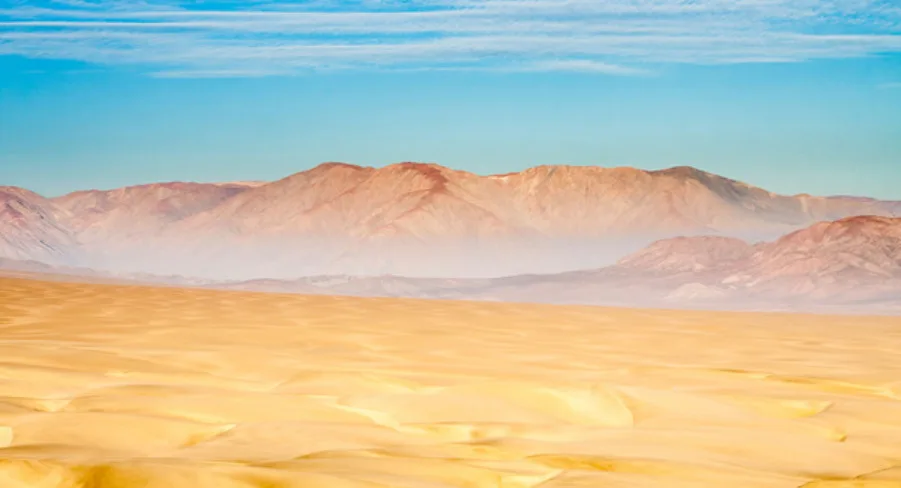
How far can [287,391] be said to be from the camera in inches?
232

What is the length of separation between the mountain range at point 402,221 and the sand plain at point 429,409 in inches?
4284

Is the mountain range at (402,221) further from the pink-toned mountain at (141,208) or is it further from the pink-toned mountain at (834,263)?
the pink-toned mountain at (834,263)

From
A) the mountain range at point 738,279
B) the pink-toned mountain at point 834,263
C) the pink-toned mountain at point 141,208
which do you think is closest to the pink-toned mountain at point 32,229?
the pink-toned mountain at point 141,208

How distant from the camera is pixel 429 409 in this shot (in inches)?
210

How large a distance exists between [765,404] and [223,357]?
10.4ft

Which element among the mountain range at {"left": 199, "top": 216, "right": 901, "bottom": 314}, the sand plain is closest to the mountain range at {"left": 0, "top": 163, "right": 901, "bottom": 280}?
the mountain range at {"left": 199, "top": 216, "right": 901, "bottom": 314}

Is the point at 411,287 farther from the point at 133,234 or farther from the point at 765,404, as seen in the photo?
the point at 765,404

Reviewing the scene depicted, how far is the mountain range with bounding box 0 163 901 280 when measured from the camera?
125438mm

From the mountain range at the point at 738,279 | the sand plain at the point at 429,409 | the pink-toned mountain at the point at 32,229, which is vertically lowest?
the pink-toned mountain at the point at 32,229

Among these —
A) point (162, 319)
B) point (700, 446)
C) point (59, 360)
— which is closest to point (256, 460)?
point (700, 446)

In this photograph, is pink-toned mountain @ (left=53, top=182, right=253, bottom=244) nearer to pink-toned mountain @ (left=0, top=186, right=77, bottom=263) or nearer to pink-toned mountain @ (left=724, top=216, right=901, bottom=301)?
pink-toned mountain @ (left=0, top=186, right=77, bottom=263)

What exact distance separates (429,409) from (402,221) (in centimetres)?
12355

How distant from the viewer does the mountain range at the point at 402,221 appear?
125m

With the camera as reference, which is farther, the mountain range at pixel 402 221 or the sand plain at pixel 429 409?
the mountain range at pixel 402 221
